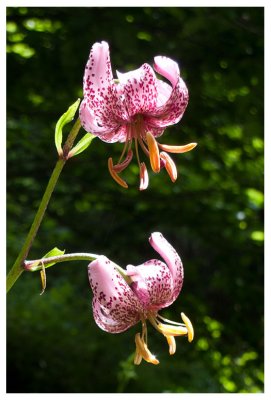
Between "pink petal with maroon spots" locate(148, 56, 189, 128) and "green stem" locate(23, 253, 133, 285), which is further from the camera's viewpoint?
"pink petal with maroon spots" locate(148, 56, 189, 128)

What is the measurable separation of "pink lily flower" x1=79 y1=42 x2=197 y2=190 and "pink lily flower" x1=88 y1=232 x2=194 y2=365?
135mm

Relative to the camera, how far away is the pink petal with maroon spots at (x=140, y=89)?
3.68 feet

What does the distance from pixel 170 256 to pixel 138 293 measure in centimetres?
9

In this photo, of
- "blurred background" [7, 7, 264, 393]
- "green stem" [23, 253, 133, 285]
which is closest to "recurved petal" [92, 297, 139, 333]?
"green stem" [23, 253, 133, 285]

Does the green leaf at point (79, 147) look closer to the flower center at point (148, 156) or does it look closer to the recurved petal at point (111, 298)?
the flower center at point (148, 156)

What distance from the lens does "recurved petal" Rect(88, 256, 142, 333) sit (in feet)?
3.47

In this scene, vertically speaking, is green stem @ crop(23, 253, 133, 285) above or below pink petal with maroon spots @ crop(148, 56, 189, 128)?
below

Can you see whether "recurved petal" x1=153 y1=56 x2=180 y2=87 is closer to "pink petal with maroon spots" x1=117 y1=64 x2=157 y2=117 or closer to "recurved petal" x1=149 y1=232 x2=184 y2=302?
"pink petal with maroon spots" x1=117 y1=64 x2=157 y2=117

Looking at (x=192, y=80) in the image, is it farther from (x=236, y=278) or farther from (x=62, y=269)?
(x=62, y=269)

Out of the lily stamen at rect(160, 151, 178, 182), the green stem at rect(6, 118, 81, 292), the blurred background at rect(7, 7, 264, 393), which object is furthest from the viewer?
the blurred background at rect(7, 7, 264, 393)

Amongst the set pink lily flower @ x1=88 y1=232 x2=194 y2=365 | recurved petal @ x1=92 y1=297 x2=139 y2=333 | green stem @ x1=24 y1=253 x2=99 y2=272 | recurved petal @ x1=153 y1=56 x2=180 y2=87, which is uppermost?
recurved petal @ x1=153 y1=56 x2=180 y2=87

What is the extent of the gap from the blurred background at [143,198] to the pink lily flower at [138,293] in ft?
3.82
